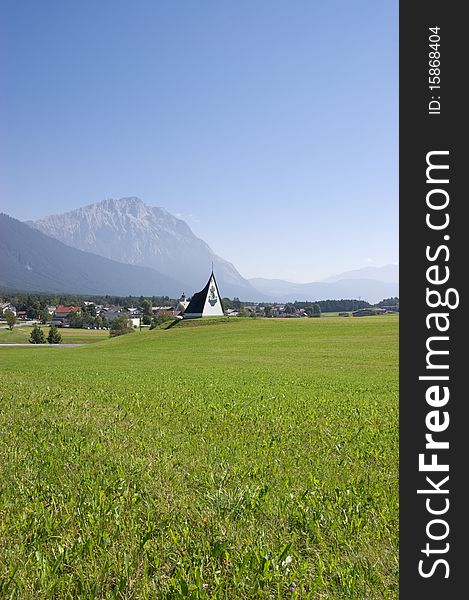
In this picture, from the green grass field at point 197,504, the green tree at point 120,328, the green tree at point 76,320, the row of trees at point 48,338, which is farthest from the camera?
the green tree at point 76,320

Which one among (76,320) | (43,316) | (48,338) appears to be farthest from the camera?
(43,316)

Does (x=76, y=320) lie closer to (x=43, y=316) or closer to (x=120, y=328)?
(x=43, y=316)

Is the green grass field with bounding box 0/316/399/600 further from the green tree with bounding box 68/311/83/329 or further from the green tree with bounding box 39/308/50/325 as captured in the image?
the green tree with bounding box 39/308/50/325

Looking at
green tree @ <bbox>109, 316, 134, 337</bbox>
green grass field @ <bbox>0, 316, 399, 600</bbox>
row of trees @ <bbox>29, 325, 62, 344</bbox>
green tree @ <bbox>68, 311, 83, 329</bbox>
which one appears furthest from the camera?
green tree @ <bbox>68, 311, 83, 329</bbox>

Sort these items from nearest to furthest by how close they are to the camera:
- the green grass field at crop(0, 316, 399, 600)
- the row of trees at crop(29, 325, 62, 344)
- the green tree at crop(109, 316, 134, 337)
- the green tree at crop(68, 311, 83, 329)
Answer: the green grass field at crop(0, 316, 399, 600)
the row of trees at crop(29, 325, 62, 344)
the green tree at crop(109, 316, 134, 337)
the green tree at crop(68, 311, 83, 329)

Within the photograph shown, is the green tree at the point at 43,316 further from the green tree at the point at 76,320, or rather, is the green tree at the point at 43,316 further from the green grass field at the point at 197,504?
the green grass field at the point at 197,504

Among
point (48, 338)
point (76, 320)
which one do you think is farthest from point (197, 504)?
point (76, 320)

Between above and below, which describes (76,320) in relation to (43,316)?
below

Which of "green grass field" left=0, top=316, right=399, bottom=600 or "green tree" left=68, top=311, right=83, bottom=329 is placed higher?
"green grass field" left=0, top=316, right=399, bottom=600

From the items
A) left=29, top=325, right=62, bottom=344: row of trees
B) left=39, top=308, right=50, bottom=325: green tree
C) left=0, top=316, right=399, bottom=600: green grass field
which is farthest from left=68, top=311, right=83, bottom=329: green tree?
left=0, top=316, right=399, bottom=600: green grass field

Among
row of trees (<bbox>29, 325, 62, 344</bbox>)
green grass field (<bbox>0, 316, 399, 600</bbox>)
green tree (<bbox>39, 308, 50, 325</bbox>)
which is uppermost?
green grass field (<bbox>0, 316, 399, 600</bbox>)

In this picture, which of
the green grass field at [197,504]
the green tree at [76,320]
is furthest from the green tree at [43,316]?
the green grass field at [197,504]

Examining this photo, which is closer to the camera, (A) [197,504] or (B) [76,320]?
(A) [197,504]

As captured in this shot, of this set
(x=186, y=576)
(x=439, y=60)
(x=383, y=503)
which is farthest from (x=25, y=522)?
(x=439, y=60)
